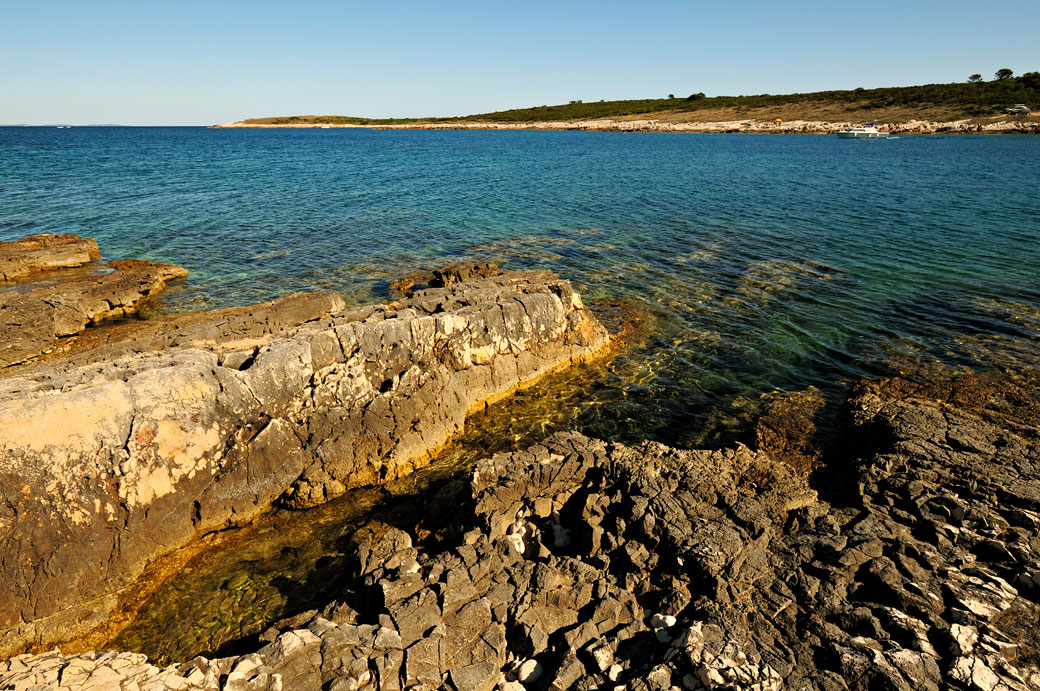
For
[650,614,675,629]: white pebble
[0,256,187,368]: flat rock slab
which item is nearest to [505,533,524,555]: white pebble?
[650,614,675,629]: white pebble

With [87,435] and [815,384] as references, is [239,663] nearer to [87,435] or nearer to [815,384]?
[87,435]

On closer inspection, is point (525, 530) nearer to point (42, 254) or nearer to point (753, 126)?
point (42, 254)

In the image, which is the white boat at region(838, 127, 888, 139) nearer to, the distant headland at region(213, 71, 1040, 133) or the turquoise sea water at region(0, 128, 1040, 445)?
the distant headland at region(213, 71, 1040, 133)

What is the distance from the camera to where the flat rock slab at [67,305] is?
48.3ft

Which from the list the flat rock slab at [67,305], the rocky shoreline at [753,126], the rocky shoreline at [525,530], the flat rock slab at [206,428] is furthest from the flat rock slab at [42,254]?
the rocky shoreline at [753,126]

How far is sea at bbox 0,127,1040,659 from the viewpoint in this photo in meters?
11.6

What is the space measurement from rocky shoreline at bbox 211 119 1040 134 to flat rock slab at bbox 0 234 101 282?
12290 centimetres

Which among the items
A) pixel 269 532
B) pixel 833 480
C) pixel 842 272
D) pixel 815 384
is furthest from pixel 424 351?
pixel 842 272

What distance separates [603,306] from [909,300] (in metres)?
10.9

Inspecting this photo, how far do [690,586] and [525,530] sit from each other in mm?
2670

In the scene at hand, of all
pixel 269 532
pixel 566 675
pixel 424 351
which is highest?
pixel 424 351

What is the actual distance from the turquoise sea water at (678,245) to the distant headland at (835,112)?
57023 millimetres

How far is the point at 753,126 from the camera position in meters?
125

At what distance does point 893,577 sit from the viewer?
648cm
